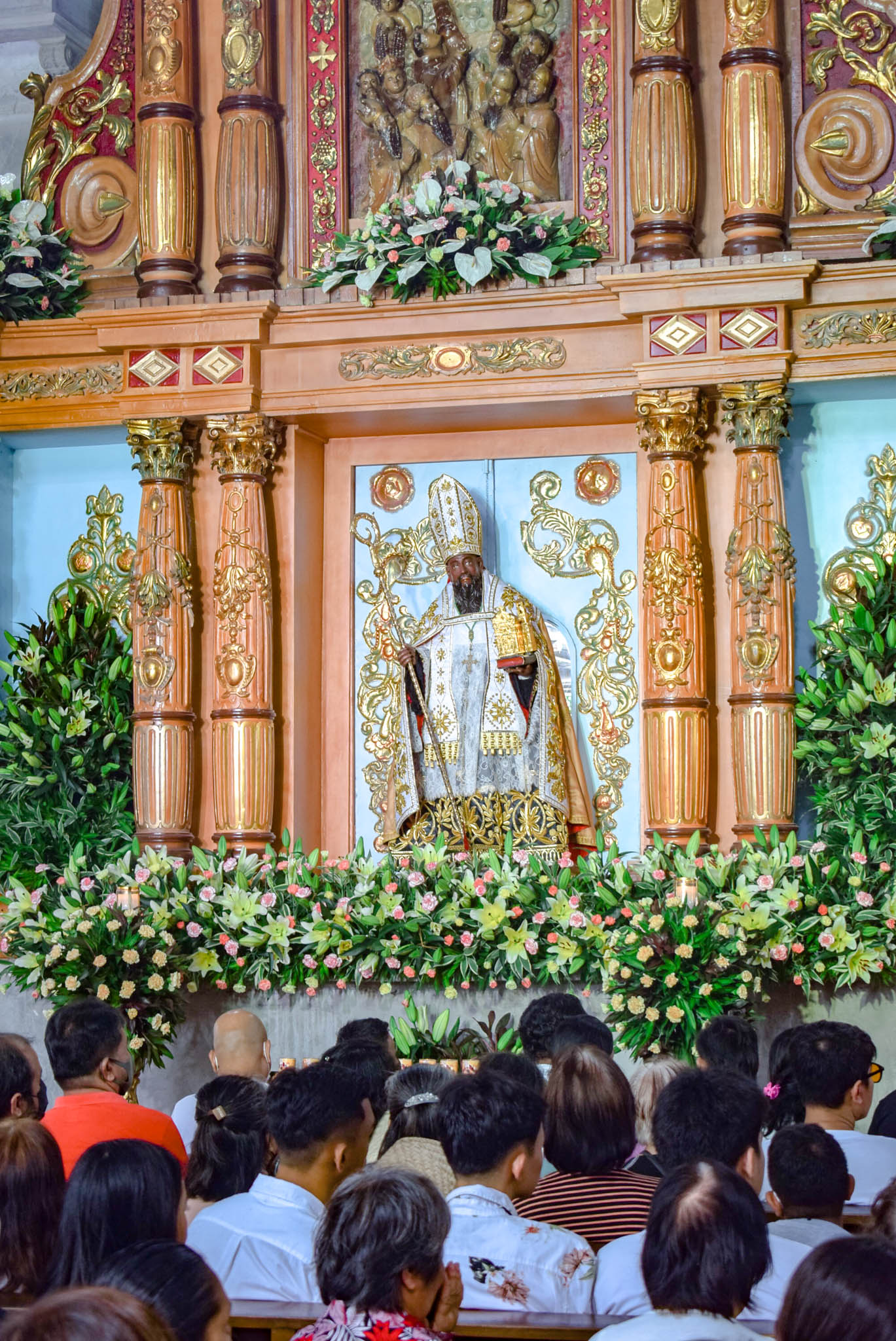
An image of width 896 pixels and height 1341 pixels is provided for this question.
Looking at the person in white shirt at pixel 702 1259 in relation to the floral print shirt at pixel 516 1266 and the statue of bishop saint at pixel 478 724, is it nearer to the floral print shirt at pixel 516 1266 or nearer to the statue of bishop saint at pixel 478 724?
the floral print shirt at pixel 516 1266

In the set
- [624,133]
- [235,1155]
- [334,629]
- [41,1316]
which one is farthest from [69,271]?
[41,1316]

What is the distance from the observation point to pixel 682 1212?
10.8ft

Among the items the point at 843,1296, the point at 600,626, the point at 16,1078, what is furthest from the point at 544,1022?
the point at 600,626

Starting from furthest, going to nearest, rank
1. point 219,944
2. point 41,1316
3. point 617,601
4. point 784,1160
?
point 617,601
point 219,944
point 784,1160
point 41,1316

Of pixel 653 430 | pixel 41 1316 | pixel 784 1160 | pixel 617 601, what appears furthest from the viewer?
pixel 617 601

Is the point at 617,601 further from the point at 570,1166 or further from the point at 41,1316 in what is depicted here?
the point at 41,1316

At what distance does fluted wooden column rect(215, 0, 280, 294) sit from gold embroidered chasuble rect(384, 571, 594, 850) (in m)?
2.45

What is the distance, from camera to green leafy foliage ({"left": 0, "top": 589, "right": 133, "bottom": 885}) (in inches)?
430

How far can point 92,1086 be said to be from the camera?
5.68m

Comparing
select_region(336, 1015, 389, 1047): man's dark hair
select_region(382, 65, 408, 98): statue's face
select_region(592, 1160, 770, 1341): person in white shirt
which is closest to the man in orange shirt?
select_region(336, 1015, 389, 1047): man's dark hair

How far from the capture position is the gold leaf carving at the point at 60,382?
1152cm

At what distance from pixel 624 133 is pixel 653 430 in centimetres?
195

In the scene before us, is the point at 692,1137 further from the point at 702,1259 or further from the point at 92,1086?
the point at 92,1086

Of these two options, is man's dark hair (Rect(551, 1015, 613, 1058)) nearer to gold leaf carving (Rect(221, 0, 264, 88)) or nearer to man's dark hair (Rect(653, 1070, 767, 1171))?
man's dark hair (Rect(653, 1070, 767, 1171))
